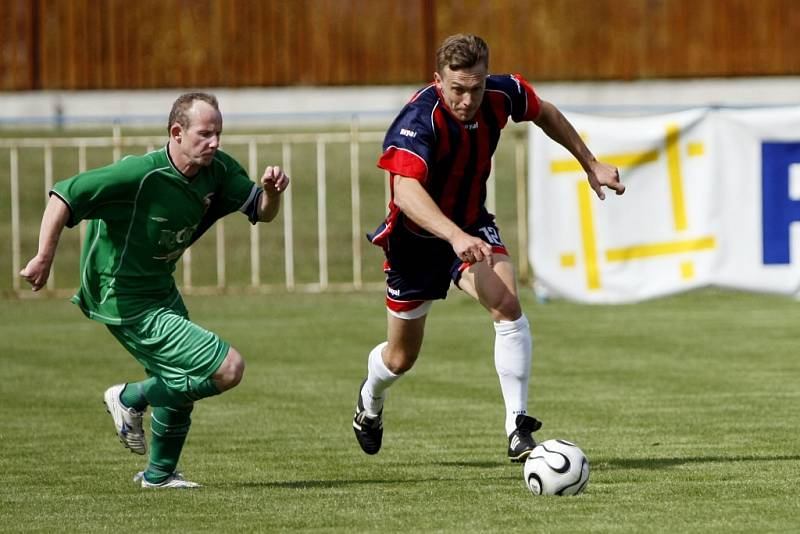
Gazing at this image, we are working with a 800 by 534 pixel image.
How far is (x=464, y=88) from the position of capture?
697cm

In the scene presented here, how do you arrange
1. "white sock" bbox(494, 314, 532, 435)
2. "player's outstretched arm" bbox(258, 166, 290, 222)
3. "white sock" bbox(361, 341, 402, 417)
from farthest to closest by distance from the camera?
"white sock" bbox(361, 341, 402, 417) < "white sock" bbox(494, 314, 532, 435) < "player's outstretched arm" bbox(258, 166, 290, 222)

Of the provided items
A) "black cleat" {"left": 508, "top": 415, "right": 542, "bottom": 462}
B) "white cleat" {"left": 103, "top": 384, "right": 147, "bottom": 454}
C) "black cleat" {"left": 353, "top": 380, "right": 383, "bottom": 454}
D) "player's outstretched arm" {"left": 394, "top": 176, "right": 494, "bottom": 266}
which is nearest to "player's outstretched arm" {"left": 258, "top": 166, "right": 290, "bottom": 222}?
"player's outstretched arm" {"left": 394, "top": 176, "right": 494, "bottom": 266}

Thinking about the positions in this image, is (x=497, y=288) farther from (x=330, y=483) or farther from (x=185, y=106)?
(x=185, y=106)

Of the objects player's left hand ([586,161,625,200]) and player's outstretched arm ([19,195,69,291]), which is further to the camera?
player's left hand ([586,161,625,200])

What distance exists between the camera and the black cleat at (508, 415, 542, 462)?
702 centimetres

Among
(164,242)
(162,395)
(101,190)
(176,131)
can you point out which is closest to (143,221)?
(164,242)

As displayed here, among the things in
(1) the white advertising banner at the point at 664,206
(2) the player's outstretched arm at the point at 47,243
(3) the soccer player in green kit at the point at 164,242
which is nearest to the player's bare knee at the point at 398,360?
(3) the soccer player in green kit at the point at 164,242

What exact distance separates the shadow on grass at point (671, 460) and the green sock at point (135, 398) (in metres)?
2.12

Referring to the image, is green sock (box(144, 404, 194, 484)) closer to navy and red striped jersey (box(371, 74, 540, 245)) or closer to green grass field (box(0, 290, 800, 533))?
green grass field (box(0, 290, 800, 533))

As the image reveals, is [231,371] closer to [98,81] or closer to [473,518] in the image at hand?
[473,518]

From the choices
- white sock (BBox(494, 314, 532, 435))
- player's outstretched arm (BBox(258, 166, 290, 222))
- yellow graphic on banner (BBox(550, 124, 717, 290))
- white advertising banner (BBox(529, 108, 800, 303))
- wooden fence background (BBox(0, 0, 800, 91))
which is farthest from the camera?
wooden fence background (BBox(0, 0, 800, 91))

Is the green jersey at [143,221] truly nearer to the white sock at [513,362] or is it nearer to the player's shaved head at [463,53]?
the player's shaved head at [463,53]

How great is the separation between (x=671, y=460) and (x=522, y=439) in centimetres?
88

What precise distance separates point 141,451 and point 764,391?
454 centimetres
